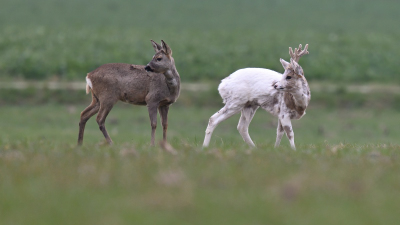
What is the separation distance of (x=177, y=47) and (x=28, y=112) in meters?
13.1

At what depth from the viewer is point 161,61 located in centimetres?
1197

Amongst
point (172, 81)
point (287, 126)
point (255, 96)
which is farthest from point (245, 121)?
point (172, 81)

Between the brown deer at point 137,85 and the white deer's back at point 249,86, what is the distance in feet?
2.86

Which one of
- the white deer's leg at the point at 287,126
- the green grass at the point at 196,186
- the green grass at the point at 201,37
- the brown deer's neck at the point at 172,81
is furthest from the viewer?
the green grass at the point at 201,37

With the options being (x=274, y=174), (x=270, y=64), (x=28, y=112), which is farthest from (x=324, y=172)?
(x=270, y=64)

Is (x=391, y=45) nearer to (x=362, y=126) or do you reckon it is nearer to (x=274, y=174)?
(x=362, y=126)

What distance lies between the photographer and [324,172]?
739 cm

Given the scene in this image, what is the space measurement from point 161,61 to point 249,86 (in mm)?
1495

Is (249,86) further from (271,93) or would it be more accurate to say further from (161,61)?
(161,61)

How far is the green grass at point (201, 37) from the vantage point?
102 ft

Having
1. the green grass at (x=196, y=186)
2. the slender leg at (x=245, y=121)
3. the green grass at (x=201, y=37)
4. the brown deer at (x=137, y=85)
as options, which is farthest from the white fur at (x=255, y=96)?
the green grass at (x=201, y=37)

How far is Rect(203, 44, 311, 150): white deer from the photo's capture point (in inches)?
459

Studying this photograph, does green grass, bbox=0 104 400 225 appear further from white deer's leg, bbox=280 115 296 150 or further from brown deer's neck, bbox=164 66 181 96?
brown deer's neck, bbox=164 66 181 96

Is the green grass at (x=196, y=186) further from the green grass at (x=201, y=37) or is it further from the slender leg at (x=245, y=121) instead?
the green grass at (x=201, y=37)
